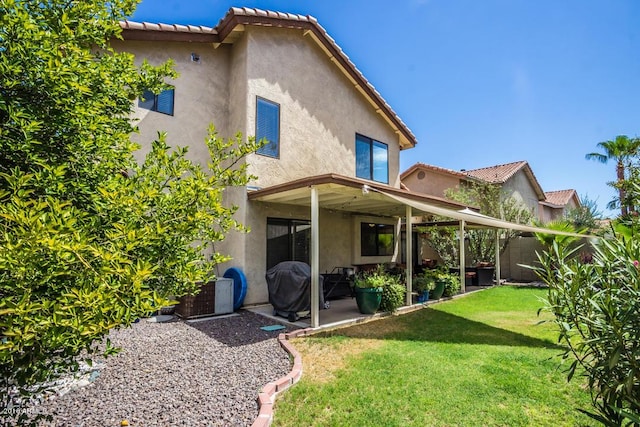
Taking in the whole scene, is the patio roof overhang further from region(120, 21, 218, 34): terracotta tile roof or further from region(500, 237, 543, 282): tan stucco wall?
region(500, 237, 543, 282): tan stucco wall

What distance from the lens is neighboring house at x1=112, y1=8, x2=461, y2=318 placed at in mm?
11328

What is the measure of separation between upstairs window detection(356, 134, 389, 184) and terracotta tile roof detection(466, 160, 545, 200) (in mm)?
10935

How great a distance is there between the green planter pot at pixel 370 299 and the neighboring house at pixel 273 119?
2.26 m

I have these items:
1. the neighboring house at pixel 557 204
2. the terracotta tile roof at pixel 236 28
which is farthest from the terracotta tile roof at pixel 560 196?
the terracotta tile roof at pixel 236 28

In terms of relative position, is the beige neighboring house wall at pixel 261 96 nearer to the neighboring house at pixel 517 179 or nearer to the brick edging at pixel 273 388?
the brick edging at pixel 273 388

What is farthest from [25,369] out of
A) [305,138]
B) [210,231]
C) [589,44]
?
[589,44]

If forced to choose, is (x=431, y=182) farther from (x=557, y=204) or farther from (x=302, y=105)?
(x=557, y=204)

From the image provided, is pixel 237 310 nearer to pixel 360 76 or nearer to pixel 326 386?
pixel 326 386

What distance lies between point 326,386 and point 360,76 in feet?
46.3

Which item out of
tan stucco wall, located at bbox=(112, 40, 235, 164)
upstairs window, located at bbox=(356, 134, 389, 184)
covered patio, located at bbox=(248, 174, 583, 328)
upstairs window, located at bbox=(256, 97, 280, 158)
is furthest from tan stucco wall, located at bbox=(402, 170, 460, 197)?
tan stucco wall, located at bbox=(112, 40, 235, 164)

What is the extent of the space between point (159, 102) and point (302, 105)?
531 centimetres

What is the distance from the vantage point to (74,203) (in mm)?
2721

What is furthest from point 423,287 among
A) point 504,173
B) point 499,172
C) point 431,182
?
point 499,172

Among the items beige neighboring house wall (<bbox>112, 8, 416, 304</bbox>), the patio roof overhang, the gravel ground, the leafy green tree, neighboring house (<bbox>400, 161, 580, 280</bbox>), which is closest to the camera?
the leafy green tree
